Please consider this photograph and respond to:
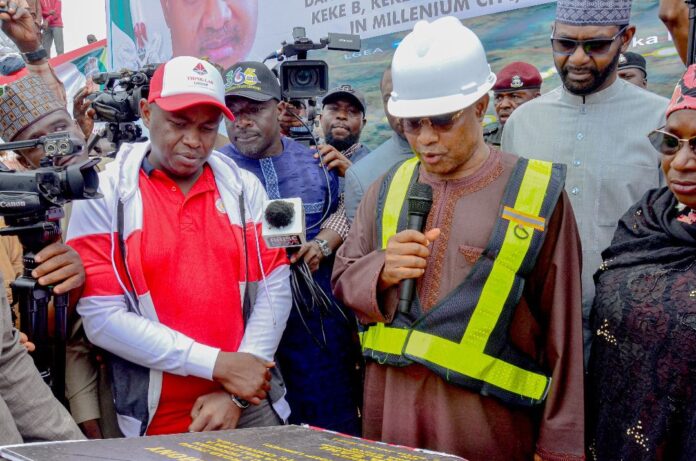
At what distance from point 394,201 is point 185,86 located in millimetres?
968

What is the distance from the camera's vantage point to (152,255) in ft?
8.71

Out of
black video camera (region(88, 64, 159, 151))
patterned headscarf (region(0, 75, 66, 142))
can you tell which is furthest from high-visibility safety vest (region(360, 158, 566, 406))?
patterned headscarf (region(0, 75, 66, 142))

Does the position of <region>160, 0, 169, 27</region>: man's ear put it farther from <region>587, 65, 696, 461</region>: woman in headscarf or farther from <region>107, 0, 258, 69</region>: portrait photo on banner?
<region>587, 65, 696, 461</region>: woman in headscarf

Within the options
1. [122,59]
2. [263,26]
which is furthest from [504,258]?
[122,59]

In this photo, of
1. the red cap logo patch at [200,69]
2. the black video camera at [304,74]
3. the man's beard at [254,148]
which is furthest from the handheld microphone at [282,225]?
the black video camera at [304,74]

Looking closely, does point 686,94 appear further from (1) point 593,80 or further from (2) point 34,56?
(2) point 34,56

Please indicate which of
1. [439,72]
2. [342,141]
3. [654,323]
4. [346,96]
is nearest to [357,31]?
[346,96]

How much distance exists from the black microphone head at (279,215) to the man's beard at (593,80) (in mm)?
1331

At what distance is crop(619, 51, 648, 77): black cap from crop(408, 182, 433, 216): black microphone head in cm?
307

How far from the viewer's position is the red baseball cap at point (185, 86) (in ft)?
9.27

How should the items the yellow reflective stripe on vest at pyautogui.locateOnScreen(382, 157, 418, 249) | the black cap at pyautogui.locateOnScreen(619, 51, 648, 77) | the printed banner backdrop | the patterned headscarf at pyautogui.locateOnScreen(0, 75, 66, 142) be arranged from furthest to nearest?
the printed banner backdrop < the black cap at pyautogui.locateOnScreen(619, 51, 648, 77) < the patterned headscarf at pyautogui.locateOnScreen(0, 75, 66, 142) < the yellow reflective stripe on vest at pyautogui.locateOnScreen(382, 157, 418, 249)

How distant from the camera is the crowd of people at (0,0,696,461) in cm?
230

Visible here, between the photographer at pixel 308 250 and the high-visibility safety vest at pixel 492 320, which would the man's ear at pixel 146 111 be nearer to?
the photographer at pixel 308 250

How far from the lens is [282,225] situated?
279 centimetres
